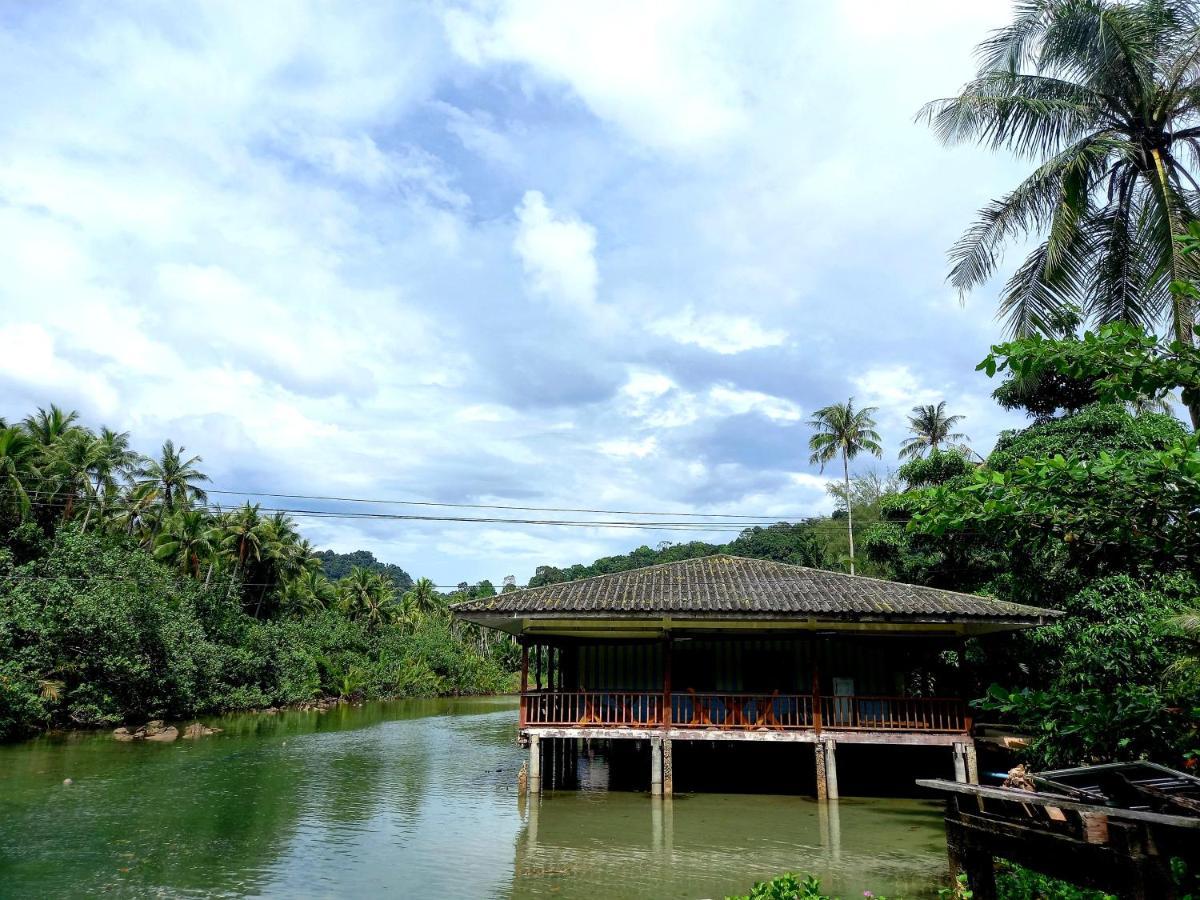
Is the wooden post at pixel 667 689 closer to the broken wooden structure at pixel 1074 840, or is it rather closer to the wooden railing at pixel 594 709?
the wooden railing at pixel 594 709

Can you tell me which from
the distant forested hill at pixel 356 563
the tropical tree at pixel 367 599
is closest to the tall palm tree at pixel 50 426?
the tropical tree at pixel 367 599

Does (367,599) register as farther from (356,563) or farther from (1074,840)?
(356,563)

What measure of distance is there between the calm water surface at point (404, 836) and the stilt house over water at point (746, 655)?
1.35 meters

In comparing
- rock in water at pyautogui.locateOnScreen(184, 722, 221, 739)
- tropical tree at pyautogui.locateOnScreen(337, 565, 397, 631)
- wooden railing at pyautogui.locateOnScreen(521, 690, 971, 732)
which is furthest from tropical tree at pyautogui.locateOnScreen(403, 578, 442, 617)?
wooden railing at pyautogui.locateOnScreen(521, 690, 971, 732)

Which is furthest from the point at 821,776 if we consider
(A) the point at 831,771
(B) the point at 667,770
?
(B) the point at 667,770

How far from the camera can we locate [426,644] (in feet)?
175

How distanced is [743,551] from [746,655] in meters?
70.7

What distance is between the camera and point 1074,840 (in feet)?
13.8

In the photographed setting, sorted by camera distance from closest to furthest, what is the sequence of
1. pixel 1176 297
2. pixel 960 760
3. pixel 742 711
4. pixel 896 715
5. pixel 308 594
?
pixel 1176 297
pixel 960 760
pixel 742 711
pixel 896 715
pixel 308 594

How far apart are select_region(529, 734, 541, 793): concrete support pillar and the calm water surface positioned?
1.11ft

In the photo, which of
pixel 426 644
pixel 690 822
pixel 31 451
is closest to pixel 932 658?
pixel 690 822

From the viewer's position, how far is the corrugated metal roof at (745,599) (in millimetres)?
14430

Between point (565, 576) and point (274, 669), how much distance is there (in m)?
65.2

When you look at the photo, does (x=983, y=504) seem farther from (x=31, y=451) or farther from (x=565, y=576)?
(x=565, y=576)
